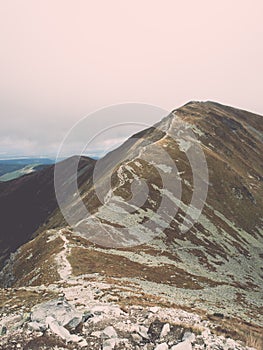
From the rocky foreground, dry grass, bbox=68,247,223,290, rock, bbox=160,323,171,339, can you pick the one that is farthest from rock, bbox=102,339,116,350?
dry grass, bbox=68,247,223,290

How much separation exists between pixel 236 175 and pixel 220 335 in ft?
410

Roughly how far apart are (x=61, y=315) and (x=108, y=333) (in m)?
4.03

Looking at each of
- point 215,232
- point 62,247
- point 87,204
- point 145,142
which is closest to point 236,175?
point 145,142

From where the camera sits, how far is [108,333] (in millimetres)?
18453

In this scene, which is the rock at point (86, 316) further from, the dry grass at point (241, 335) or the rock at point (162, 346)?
the dry grass at point (241, 335)

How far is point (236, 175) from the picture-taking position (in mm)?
137750

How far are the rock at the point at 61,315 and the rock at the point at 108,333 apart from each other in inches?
80.5

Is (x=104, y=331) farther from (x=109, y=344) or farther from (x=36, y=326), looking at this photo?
(x=36, y=326)

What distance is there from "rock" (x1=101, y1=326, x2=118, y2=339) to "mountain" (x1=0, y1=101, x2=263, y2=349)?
6251 mm

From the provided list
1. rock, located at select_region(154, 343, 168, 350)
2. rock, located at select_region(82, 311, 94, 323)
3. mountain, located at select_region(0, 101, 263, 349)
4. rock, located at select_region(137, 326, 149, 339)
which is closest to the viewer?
rock, located at select_region(154, 343, 168, 350)

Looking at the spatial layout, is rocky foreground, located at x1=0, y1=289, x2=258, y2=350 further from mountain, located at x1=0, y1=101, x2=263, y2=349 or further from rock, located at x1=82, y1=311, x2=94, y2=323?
mountain, located at x1=0, y1=101, x2=263, y2=349

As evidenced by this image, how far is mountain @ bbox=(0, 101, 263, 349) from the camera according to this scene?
3788 cm

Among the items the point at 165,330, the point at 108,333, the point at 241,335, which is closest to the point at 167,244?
the point at 241,335

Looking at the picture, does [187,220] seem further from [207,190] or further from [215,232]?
[207,190]
